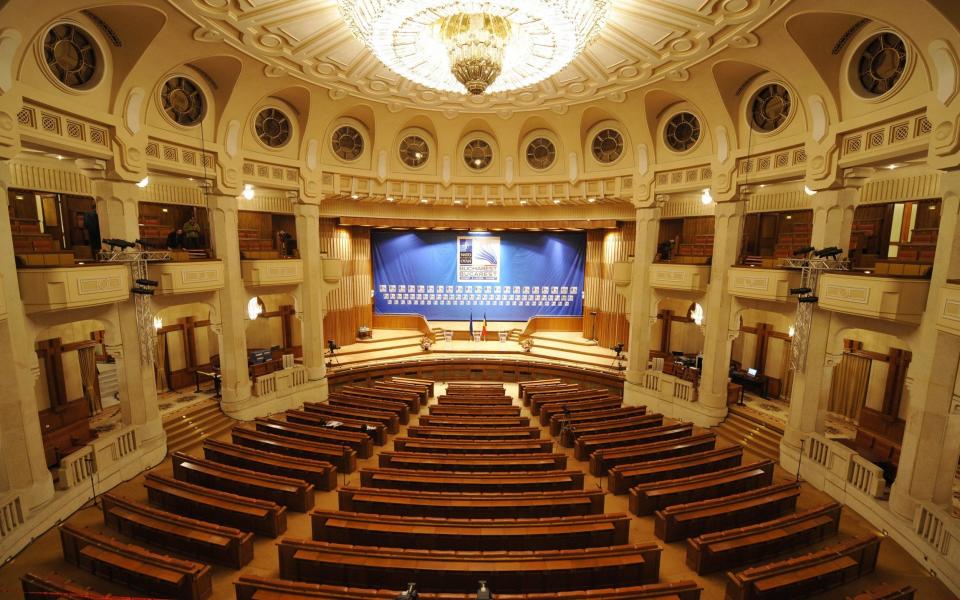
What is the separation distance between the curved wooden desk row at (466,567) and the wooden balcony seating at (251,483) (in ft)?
6.36

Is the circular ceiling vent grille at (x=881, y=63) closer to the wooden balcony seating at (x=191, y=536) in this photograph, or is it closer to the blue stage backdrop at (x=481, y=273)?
the blue stage backdrop at (x=481, y=273)

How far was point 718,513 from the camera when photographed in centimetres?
725

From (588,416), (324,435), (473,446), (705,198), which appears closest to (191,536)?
(324,435)

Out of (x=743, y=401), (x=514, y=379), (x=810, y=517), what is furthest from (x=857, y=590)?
(x=514, y=379)

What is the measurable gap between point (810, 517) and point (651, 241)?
29.8 feet

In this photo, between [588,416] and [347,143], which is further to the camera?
[347,143]

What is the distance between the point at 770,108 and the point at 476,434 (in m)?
11.2

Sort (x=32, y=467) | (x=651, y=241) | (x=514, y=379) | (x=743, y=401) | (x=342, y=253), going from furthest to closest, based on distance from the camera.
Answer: (x=342, y=253), (x=514, y=379), (x=651, y=241), (x=743, y=401), (x=32, y=467)

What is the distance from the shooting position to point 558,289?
19750 millimetres

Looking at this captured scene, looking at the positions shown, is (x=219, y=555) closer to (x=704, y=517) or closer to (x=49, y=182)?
(x=704, y=517)

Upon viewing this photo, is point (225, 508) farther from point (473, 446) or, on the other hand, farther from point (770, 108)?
point (770, 108)

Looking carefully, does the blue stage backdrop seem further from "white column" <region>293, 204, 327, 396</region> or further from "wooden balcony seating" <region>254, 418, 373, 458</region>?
"wooden balcony seating" <region>254, 418, 373, 458</region>

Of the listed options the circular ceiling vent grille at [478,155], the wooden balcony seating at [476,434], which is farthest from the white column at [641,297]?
the circular ceiling vent grille at [478,155]

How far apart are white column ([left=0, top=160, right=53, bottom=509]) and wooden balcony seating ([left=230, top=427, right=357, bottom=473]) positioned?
3348 millimetres
